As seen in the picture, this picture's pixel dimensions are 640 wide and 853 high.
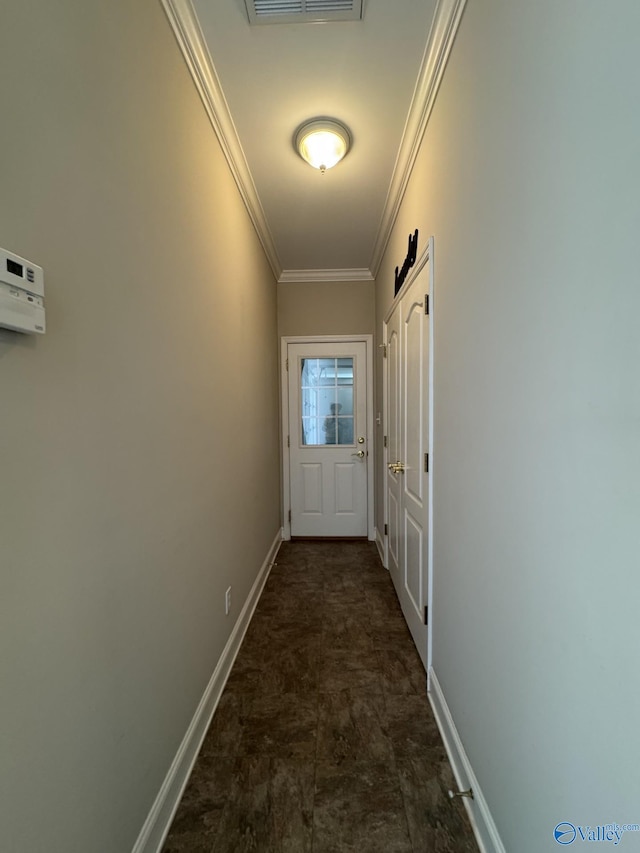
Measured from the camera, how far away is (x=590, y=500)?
2.16 feet

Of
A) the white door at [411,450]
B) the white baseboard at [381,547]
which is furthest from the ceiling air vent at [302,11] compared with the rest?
the white baseboard at [381,547]

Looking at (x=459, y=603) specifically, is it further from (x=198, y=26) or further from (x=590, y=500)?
(x=198, y=26)

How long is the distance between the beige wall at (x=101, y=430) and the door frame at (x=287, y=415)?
7.01 ft

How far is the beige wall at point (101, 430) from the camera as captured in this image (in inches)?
26.4

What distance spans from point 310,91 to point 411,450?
1843 millimetres

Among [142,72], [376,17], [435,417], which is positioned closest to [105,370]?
[142,72]

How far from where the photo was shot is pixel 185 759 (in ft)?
4.26

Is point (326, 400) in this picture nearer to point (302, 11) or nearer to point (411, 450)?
point (411, 450)

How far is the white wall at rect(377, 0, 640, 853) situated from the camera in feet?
1.92

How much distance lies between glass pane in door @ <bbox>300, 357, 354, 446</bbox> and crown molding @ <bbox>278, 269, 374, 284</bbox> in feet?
2.68

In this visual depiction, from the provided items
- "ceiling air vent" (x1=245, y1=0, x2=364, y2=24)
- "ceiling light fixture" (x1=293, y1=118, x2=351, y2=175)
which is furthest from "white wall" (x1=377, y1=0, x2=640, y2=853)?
Answer: "ceiling light fixture" (x1=293, y1=118, x2=351, y2=175)

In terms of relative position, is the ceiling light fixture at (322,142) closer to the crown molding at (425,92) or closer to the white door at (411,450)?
the crown molding at (425,92)

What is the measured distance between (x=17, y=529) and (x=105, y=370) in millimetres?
418

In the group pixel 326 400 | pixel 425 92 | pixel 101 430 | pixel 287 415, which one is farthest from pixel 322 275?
pixel 101 430
